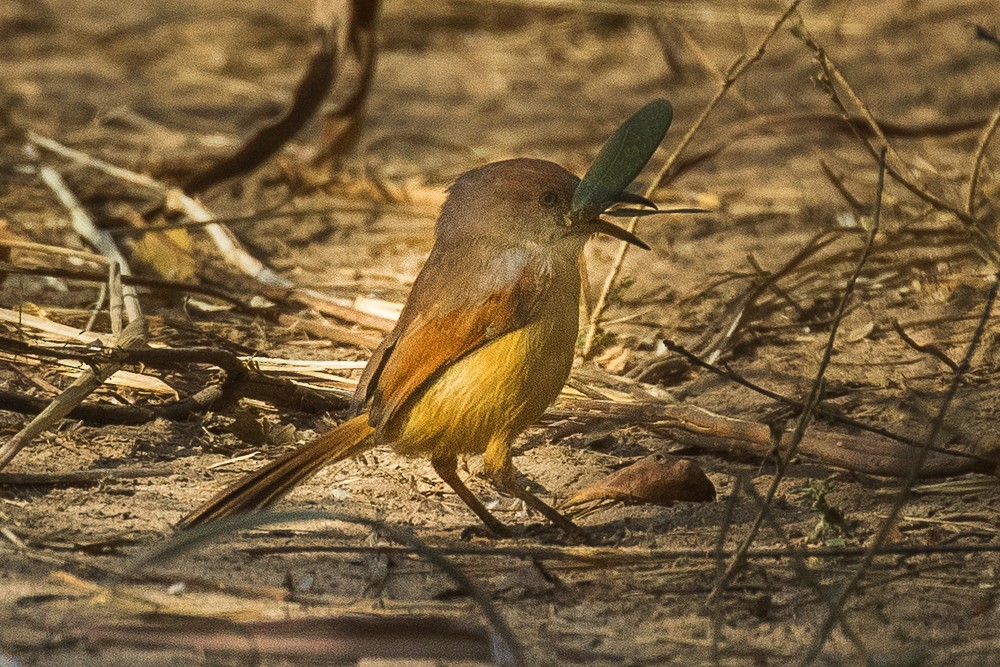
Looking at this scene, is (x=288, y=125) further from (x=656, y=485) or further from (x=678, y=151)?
(x=656, y=485)

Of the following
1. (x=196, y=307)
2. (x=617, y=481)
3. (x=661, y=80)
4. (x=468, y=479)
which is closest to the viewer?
(x=617, y=481)

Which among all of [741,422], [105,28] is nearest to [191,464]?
[741,422]

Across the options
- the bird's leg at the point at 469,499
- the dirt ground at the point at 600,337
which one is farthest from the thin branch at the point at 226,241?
the bird's leg at the point at 469,499

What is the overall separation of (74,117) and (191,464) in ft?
13.4

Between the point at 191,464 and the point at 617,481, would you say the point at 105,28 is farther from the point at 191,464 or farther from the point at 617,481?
the point at 617,481

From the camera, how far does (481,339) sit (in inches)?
122

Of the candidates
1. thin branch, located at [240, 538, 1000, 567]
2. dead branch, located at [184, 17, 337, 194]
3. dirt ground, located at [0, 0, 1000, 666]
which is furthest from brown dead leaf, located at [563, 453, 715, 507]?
dead branch, located at [184, 17, 337, 194]

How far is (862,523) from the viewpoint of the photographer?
3.25m

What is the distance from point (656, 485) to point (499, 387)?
547 mm

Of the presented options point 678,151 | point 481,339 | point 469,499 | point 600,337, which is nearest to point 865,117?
point 678,151

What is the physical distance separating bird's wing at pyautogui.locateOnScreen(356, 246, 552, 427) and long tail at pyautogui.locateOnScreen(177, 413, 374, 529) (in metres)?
0.07

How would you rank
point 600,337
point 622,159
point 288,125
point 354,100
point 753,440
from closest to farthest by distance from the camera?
point 622,159 → point 753,440 → point 600,337 → point 288,125 → point 354,100

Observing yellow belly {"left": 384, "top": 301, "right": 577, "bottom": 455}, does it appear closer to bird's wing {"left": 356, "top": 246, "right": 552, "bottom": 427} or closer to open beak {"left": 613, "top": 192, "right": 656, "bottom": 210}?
bird's wing {"left": 356, "top": 246, "right": 552, "bottom": 427}

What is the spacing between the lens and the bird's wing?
3.10m
